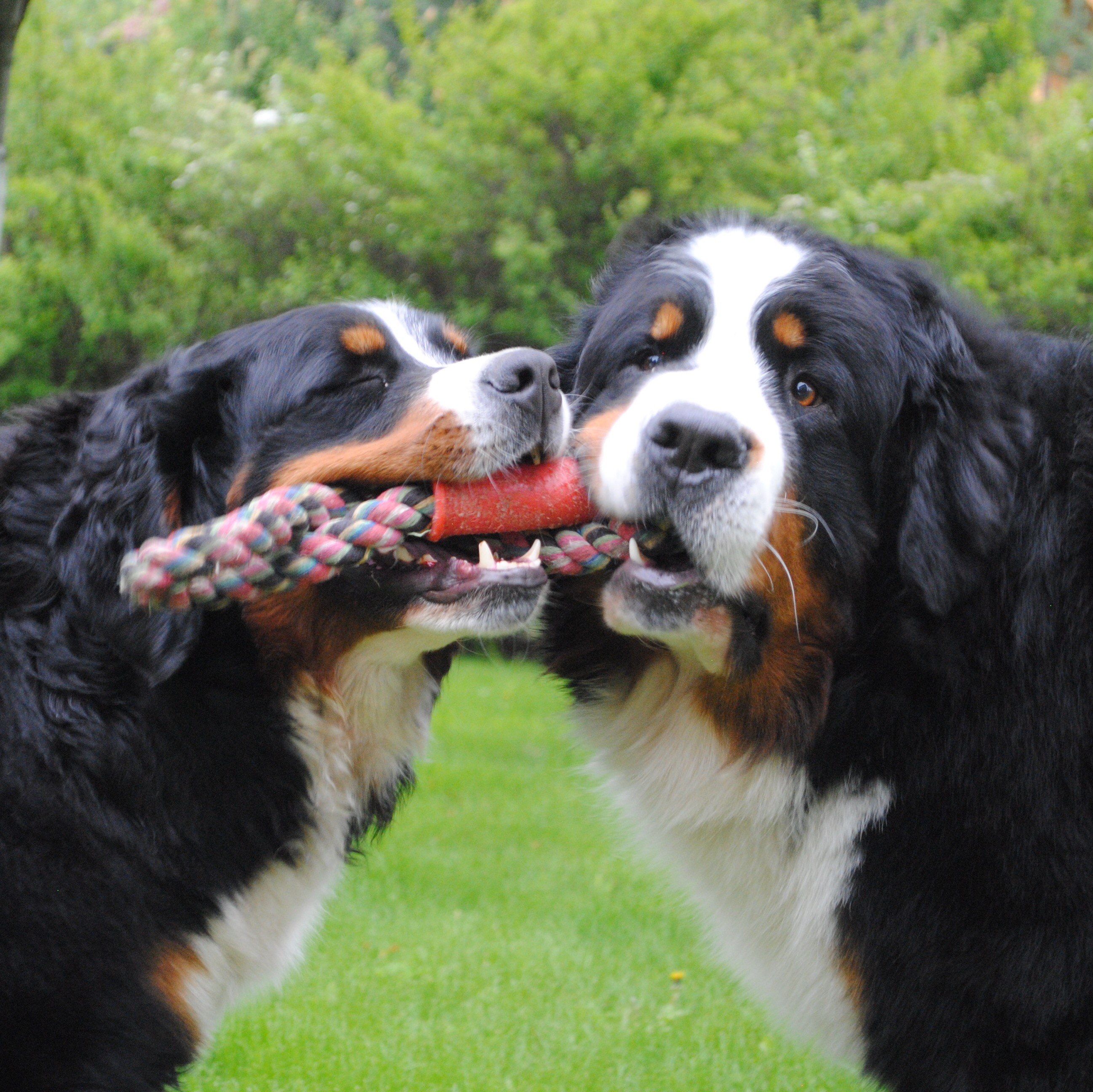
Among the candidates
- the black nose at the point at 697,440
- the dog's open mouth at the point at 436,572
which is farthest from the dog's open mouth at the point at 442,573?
the black nose at the point at 697,440

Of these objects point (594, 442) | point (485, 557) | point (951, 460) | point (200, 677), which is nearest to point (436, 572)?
point (485, 557)

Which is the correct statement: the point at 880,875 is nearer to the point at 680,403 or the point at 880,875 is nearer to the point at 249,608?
the point at 680,403

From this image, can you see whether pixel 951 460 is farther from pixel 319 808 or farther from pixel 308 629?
pixel 319 808

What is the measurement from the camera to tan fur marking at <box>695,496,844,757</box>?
2.75m

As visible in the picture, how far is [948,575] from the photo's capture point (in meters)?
2.72

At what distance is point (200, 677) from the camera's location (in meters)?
2.81

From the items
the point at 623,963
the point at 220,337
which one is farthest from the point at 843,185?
the point at 220,337

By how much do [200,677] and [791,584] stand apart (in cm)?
136

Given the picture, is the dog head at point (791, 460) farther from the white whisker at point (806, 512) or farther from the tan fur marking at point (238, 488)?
the tan fur marking at point (238, 488)

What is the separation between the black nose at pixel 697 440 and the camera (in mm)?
2549

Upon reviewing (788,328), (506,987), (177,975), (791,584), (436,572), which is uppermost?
(788,328)

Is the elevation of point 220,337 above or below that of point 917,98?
above

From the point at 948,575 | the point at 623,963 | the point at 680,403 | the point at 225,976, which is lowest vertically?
the point at 623,963

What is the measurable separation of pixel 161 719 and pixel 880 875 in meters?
1.66
